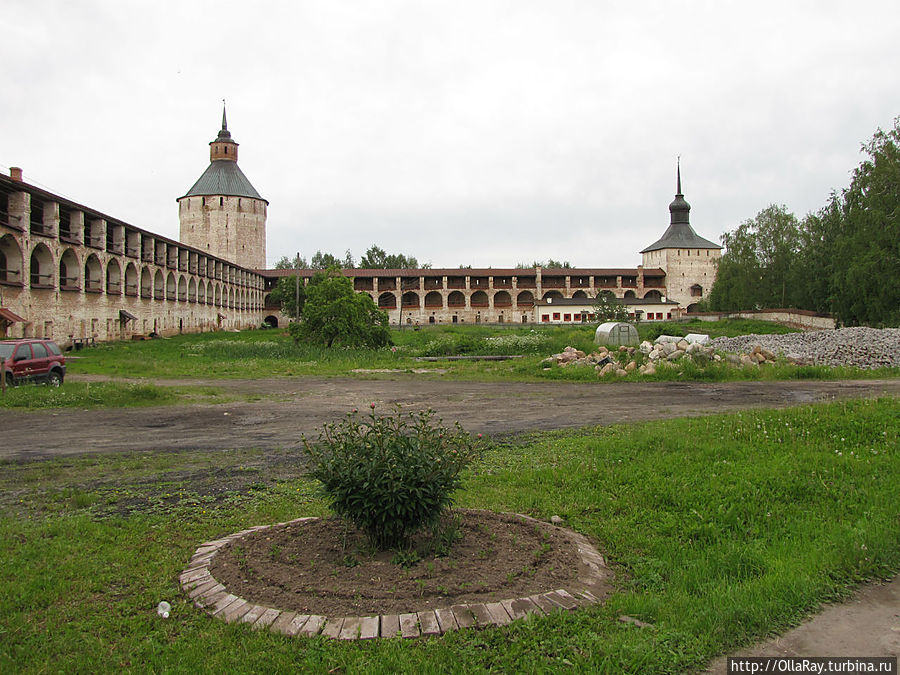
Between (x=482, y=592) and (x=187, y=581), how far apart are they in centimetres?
188

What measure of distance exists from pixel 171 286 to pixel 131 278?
25.0 feet

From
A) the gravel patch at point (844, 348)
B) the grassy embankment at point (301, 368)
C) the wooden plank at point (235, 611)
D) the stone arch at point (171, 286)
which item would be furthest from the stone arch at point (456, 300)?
the wooden plank at point (235, 611)

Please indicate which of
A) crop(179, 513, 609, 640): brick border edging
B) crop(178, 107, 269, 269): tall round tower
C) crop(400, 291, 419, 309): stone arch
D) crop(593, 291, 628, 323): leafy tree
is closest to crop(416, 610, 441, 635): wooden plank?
crop(179, 513, 609, 640): brick border edging

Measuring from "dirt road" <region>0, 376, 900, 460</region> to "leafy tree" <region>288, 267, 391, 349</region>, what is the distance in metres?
15.7

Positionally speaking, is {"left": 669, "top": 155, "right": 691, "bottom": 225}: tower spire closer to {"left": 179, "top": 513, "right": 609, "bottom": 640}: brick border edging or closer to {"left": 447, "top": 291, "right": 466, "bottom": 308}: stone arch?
{"left": 447, "top": 291, "right": 466, "bottom": 308}: stone arch

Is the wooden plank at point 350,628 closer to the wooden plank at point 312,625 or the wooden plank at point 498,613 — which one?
the wooden plank at point 312,625

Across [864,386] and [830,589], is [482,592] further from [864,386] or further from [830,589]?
[864,386]

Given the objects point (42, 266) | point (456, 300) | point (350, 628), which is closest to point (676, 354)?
point (350, 628)

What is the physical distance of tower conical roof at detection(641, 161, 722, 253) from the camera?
83875 mm

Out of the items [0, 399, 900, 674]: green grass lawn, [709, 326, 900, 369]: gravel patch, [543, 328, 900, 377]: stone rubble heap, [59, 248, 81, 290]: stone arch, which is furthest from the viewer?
[59, 248, 81, 290]: stone arch

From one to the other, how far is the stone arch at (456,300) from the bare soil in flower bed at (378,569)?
253 feet

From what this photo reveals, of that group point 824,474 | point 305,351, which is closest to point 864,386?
point 824,474

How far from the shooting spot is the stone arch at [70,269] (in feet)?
116

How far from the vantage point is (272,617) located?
359 centimetres
